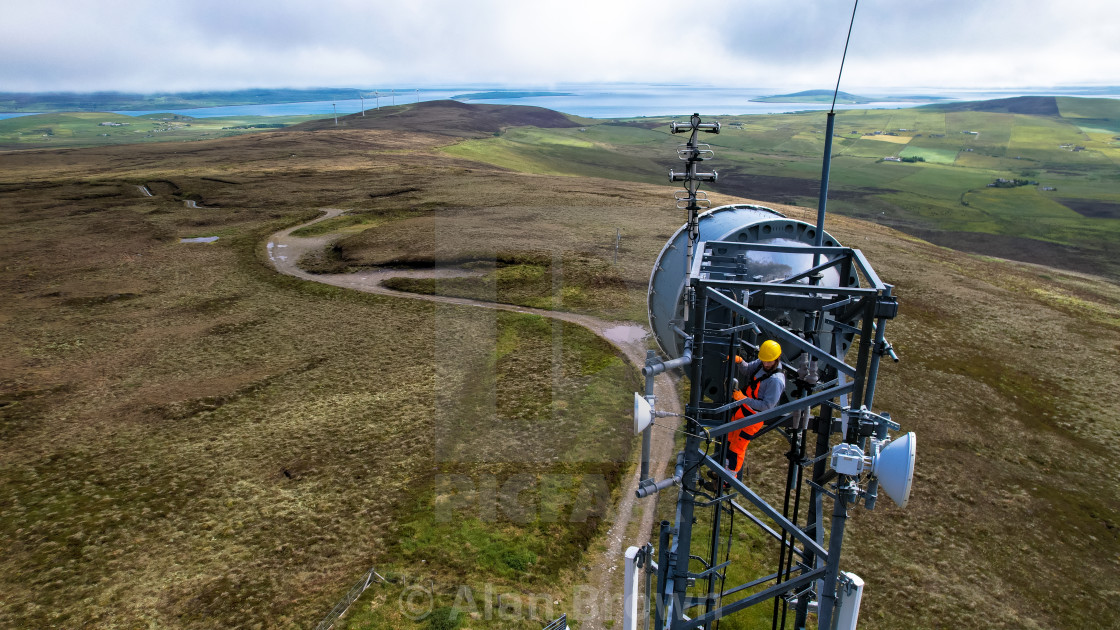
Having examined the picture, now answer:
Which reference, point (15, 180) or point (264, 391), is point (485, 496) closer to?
point (264, 391)

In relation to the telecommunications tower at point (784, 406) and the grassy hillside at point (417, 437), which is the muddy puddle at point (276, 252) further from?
the telecommunications tower at point (784, 406)

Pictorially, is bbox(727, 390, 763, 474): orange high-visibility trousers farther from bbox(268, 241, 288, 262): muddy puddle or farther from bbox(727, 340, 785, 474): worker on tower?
bbox(268, 241, 288, 262): muddy puddle

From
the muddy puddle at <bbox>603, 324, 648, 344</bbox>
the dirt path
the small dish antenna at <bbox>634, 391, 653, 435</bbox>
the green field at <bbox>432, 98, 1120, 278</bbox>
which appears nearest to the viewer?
the small dish antenna at <bbox>634, 391, 653, 435</bbox>

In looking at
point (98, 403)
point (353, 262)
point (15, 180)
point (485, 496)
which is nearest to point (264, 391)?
point (98, 403)

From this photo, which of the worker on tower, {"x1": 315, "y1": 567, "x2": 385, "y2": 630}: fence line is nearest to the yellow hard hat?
the worker on tower

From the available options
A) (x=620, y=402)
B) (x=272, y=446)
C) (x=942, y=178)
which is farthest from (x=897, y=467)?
(x=942, y=178)
